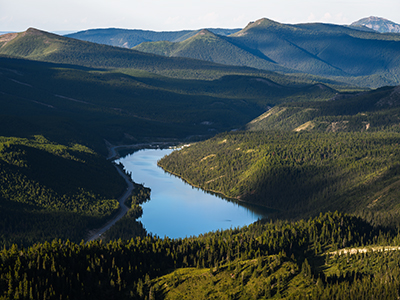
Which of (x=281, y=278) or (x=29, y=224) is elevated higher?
(x=29, y=224)

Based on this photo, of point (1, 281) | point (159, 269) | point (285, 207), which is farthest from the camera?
point (285, 207)

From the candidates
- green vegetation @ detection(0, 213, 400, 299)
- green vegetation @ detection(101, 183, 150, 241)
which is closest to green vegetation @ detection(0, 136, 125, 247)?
green vegetation @ detection(101, 183, 150, 241)

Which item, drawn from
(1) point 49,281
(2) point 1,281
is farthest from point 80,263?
(2) point 1,281

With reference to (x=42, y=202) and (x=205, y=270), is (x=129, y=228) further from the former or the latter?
(x=205, y=270)

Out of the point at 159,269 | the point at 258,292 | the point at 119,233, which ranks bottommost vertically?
the point at 258,292

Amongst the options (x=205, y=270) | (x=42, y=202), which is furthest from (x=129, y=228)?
(x=205, y=270)

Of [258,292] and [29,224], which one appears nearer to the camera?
[258,292]

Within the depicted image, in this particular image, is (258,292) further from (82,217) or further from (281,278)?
(82,217)

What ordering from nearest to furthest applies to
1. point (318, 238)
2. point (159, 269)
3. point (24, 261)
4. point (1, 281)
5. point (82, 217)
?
1. point (1, 281)
2. point (24, 261)
3. point (159, 269)
4. point (318, 238)
5. point (82, 217)
